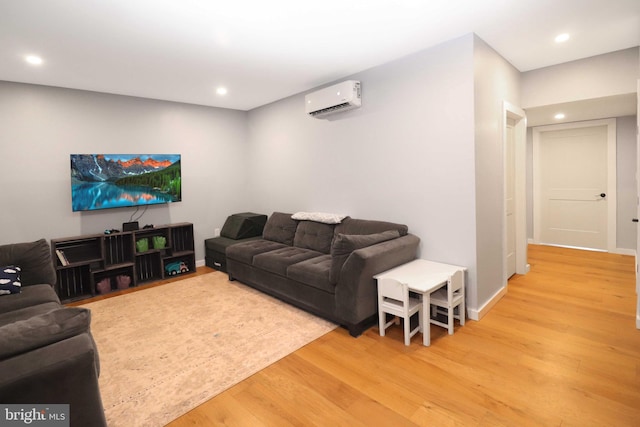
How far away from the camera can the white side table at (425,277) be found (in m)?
2.58

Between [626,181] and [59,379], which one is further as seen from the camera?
[626,181]

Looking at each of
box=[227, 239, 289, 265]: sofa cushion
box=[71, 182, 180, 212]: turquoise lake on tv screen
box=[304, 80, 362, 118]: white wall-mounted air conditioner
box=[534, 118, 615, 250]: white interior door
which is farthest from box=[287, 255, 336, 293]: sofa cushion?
box=[534, 118, 615, 250]: white interior door

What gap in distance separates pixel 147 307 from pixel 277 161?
2.69 metres

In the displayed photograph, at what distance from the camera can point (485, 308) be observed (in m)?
Answer: 3.12

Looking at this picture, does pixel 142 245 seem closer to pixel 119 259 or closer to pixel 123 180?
pixel 119 259

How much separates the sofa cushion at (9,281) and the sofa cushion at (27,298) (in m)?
0.06

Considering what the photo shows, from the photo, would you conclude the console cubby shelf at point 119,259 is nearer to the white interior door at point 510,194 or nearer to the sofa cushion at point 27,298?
the sofa cushion at point 27,298

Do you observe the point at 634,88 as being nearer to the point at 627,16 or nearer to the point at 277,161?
the point at 627,16

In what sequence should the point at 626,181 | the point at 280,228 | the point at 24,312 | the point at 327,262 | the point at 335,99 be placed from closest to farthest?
the point at 24,312 < the point at 327,262 < the point at 335,99 < the point at 280,228 < the point at 626,181

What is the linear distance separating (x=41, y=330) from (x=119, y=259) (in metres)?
3.29

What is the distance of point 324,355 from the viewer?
2.53m

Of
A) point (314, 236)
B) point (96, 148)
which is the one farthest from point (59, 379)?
point (96, 148)

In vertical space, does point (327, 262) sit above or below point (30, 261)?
below

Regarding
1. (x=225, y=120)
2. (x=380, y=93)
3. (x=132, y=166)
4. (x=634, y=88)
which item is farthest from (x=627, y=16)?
(x=132, y=166)
